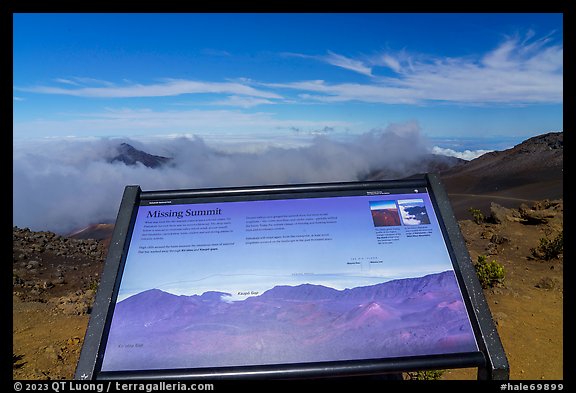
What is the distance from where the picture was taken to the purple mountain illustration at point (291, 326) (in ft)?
7.01

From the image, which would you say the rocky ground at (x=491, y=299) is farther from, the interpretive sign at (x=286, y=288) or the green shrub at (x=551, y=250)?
the interpretive sign at (x=286, y=288)

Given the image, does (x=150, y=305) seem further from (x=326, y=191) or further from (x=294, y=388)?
(x=326, y=191)

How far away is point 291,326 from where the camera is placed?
2.22m

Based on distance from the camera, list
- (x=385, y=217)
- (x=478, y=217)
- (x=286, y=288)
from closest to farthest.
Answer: (x=286, y=288)
(x=385, y=217)
(x=478, y=217)

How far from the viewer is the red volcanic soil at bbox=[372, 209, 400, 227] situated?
2.63m

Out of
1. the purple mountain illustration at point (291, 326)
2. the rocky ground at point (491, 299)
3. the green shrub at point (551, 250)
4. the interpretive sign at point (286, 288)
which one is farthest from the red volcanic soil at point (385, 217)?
the green shrub at point (551, 250)

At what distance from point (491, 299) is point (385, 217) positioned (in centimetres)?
412

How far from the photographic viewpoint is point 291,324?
7.32 feet

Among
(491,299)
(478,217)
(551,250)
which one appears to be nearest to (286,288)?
(491,299)

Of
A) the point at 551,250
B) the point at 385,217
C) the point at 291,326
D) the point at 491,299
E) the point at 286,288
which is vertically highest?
the point at 551,250

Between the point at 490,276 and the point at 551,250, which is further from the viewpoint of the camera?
the point at 551,250

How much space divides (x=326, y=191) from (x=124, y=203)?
1263mm

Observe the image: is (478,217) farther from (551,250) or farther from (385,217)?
(385,217)
